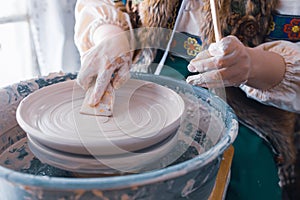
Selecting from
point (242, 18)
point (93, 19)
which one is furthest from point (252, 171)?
point (93, 19)

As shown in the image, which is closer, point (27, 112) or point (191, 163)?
point (191, 163)

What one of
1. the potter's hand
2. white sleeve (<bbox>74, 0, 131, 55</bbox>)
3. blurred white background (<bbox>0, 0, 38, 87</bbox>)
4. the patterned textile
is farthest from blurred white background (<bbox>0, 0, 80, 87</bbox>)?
the patterned textile

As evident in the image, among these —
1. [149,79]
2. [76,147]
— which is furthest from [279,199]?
[76,147]

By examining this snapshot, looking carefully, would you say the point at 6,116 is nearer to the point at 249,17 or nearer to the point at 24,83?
the point at 24,83

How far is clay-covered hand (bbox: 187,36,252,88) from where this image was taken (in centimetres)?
87

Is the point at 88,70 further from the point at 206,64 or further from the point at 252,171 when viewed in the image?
the point at 252,171

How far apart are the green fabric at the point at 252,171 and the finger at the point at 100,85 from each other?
1.33ft

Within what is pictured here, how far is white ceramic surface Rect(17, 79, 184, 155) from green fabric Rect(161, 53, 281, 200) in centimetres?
28

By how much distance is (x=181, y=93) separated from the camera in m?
1.00

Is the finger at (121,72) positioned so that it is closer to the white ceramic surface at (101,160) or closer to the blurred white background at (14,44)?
the white ceramic surface at (101,160)

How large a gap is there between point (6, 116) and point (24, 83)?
0.30 ft

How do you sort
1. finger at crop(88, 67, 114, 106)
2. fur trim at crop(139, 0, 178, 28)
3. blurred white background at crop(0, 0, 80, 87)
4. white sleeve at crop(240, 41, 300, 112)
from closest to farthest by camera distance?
finger at crop(88, 67, 114, 106)
white sleeve at crop(240, 41, 300, 112)
fur trim at crop(139, 0, 178, 28)
blurred white background at crop(0, 0, 80, 87)

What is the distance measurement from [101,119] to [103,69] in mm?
142

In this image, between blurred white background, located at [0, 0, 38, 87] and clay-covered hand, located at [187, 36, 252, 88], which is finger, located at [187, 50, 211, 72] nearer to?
clay-covered hand, located at [187, 36, 252, 88]
